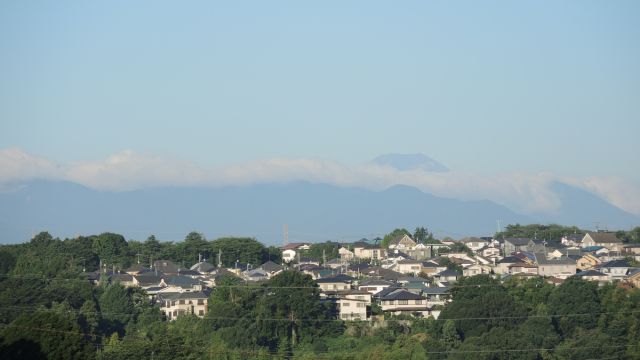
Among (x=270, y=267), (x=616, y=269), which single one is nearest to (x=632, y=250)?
(x=616, y=269)

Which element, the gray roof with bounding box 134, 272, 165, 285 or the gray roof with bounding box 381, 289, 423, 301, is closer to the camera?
the gray roof with bounding box 381, 289, 423, 301

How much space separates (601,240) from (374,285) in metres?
20.1

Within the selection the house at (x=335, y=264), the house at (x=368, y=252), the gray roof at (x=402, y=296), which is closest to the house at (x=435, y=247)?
the house at (x=368, y=252)

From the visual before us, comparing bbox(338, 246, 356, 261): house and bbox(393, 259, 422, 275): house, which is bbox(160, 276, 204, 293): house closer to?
bbox(393, 259, 422, 275): house

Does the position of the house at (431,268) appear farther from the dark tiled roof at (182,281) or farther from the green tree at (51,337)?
the green tree at (51,337)

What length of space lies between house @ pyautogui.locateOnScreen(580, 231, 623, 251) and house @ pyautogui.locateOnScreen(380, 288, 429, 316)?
21.1 metres

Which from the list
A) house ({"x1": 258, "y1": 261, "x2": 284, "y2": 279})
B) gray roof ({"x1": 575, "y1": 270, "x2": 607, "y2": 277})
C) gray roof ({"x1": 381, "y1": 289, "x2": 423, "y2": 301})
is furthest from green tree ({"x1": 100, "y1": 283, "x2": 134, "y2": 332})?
gray roof ({"x1": 575, "y1": 270, "x2": 607, "y2": 277})

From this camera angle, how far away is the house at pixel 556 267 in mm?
48844

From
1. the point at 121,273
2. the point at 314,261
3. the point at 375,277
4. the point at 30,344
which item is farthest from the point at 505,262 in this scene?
the point at 30,344

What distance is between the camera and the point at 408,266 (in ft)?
167

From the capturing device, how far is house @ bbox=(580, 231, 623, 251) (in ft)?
194

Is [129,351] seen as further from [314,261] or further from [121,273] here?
[314,261]

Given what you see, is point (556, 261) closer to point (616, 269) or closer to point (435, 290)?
point (616, 269)

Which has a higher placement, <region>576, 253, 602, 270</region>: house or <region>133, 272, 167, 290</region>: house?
<region>576, 253, 602, 270</region>: house
